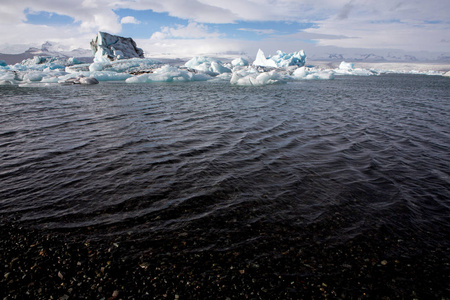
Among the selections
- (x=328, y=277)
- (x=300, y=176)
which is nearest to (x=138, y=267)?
(x=328, y=277)

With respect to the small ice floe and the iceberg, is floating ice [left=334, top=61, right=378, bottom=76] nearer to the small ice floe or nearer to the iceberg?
the iceberg

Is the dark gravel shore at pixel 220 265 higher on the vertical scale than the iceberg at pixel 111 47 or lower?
lower

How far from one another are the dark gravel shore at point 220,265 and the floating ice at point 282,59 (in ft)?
319

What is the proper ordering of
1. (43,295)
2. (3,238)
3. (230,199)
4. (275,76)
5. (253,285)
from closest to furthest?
(43,295)
(253,285)
(3,238)
(230,199)
(275,76)

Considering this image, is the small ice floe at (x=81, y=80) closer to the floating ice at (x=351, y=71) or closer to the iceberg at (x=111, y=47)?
the iceberg at (x=111, y=47)

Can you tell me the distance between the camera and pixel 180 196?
204 inches

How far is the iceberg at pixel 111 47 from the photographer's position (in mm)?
73938

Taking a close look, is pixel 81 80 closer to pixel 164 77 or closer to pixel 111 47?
pixel 164 77

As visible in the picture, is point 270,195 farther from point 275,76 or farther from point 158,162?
point 275,76

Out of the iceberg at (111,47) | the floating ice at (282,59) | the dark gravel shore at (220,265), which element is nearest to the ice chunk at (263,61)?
the floating ice at (282,59)

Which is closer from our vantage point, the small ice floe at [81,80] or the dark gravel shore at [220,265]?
the dark gravel shore at [220,265]

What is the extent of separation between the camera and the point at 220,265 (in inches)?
136

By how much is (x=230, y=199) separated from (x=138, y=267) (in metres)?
2.24

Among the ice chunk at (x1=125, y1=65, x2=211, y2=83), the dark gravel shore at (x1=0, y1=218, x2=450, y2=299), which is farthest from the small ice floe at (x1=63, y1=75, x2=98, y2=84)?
the dark gravel shore at (x1=0, y1=218, x2=450, y2=299)
